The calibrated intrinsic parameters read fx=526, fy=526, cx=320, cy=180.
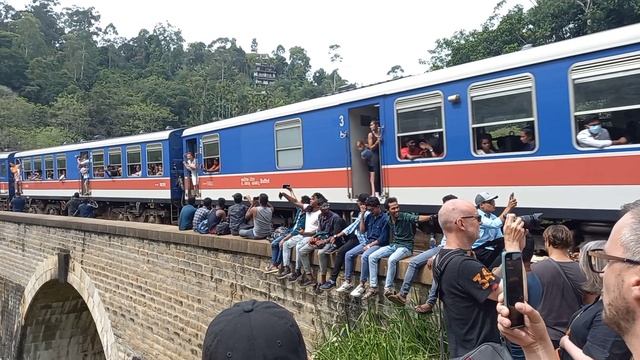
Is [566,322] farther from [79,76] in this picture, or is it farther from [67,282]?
[79,76]

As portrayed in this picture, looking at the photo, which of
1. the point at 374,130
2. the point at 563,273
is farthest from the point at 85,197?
the point at 563,273

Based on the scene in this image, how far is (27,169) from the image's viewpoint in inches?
941

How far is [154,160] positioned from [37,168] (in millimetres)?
9693

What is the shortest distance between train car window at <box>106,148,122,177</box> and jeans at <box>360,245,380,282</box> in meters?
13.4

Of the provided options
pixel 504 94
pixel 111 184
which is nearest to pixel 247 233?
pixel 504 94

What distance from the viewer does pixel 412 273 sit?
5.82 meters

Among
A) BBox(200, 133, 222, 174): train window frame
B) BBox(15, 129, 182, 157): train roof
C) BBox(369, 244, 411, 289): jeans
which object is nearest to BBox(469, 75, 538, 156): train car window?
BBox(369, 244, 411, 289): jeans

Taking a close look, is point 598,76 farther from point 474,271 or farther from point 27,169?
point 27,169

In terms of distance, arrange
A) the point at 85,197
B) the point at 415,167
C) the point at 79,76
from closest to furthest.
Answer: the point at 415,167 → the point at 85,197 → the point at 79,76

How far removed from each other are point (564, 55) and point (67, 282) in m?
15.8

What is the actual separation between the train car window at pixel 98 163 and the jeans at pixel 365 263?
48.5ft

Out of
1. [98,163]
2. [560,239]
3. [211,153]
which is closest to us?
[560,239]

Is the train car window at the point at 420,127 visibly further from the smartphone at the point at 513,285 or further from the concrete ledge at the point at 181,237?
the smartphone at the point at 513,285

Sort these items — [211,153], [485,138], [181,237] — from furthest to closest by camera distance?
[211,153]
[181,237]
[485,138]
